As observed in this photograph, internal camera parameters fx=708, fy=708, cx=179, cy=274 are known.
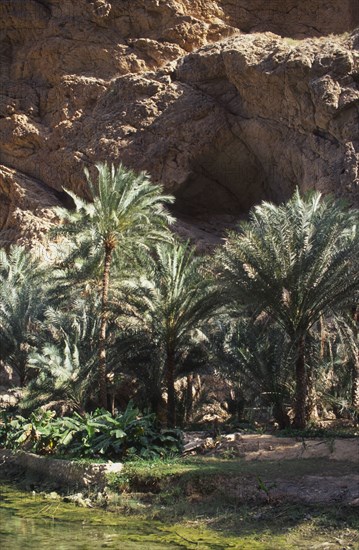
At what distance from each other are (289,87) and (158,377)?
1356 centimetres

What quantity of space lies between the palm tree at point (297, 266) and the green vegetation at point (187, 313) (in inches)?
1.1

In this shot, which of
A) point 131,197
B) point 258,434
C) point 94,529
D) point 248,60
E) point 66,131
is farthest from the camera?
point 66,131

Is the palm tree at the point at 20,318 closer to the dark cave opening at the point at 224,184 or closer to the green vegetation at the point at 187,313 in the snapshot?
the green vegetation at the point at 187,313

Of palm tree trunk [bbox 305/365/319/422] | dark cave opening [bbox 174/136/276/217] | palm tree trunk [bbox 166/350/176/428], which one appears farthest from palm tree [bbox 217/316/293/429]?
dark cave opening [bbox 174/136/276/217]

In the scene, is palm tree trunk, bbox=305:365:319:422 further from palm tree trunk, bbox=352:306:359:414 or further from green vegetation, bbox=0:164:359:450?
palm tree trunk, bbox=352:306:359:414

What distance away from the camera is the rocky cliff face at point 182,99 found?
2766cm

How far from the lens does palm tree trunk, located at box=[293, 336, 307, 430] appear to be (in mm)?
16075

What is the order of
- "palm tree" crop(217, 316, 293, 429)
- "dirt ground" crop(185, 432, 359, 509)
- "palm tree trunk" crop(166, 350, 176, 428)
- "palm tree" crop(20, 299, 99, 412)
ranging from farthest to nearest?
1. "palm tree trunk" crop(166, 350, 176, 428)
2. "palm tree" crop(20, 299, 99, 412)
3. "palm tree" crop(217, 316, 293, 429)
4. "dirt ground" crop(185, 432, 359, 509)

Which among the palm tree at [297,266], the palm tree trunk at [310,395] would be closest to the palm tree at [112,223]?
the palm tree at [297,266]

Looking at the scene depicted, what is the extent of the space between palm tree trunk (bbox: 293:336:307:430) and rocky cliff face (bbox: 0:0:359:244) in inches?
428

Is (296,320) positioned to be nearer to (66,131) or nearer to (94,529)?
(94,529)

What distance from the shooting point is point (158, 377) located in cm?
2103

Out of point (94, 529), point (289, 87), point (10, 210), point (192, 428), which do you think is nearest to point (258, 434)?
point (192, 428)

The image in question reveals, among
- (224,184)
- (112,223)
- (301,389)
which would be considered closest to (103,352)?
(112,223)
